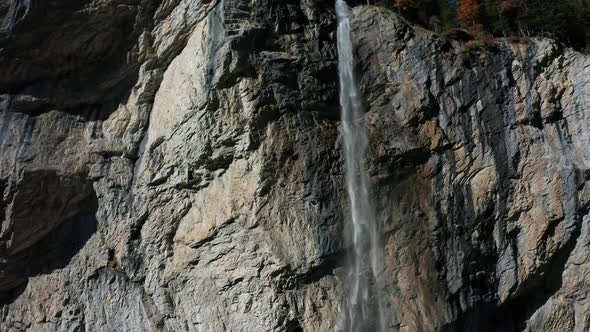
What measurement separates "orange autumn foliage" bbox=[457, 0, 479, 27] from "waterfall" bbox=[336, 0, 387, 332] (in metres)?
6.00

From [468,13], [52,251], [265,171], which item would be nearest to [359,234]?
[265,171]

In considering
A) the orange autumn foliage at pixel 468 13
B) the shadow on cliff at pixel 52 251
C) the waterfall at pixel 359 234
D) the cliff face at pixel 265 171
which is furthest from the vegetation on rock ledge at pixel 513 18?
the shadow on cliff at pixel 52 251

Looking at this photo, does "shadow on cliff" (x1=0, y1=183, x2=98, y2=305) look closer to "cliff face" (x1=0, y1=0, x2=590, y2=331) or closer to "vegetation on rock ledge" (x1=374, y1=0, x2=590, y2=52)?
"cliff face" (x1=0, y1=0, x2=590, y2=331)

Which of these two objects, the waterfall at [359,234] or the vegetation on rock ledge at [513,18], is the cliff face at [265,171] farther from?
the vegetation on rock ledge at [513,18]

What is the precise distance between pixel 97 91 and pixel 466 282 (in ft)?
32.6

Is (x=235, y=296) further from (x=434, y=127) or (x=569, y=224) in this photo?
(x=569, y=224)

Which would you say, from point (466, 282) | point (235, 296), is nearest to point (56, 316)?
point (235, 296)

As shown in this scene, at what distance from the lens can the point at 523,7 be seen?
635 inches

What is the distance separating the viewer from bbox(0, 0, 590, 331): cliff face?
1132cm

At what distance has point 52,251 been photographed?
1312 centimetres

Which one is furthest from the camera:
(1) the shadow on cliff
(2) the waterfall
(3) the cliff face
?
(1) the shadow on cliff

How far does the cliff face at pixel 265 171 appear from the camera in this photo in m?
11.3

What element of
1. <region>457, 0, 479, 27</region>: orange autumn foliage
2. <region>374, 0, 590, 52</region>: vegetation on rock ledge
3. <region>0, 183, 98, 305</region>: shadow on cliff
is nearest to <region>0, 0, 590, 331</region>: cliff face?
<region>0, 183, 98, 305</region>: shadow on cliff

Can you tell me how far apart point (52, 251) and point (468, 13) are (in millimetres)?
13873
